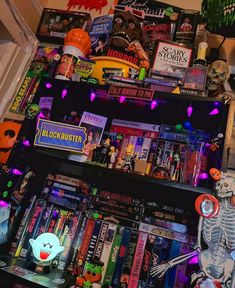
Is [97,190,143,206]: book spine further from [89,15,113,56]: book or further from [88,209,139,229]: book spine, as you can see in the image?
[89,15,113,56]: book

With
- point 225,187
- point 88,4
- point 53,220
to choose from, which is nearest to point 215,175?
point 225,187

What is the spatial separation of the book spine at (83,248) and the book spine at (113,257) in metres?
0.10

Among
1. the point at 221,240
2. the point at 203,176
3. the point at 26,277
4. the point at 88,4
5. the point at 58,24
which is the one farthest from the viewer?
the point at 88,4

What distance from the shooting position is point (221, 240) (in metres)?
0.80

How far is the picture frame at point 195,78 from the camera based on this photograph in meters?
1.03

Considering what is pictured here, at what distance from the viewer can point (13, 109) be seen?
1.34 metres

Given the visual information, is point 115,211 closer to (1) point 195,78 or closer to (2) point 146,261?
(2) point 146,261

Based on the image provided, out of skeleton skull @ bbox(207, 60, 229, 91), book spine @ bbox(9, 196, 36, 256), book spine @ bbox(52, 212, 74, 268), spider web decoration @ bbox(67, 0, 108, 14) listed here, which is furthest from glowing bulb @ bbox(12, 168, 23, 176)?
spider web decoration @ bbox(67, 0, 108, 14)

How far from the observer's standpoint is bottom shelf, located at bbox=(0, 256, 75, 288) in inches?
35.7

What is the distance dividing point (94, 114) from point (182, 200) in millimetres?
506

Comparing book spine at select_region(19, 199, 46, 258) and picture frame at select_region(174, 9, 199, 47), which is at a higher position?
picture frame at select_region(174, 9, 199, 47)

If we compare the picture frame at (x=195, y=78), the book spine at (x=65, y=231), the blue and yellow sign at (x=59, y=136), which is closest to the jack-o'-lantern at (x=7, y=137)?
the blue and yellow sign at (x=59, y=136)

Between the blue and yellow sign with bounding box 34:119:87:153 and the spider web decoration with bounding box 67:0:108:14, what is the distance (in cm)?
90

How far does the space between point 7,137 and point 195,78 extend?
0.77 metres
